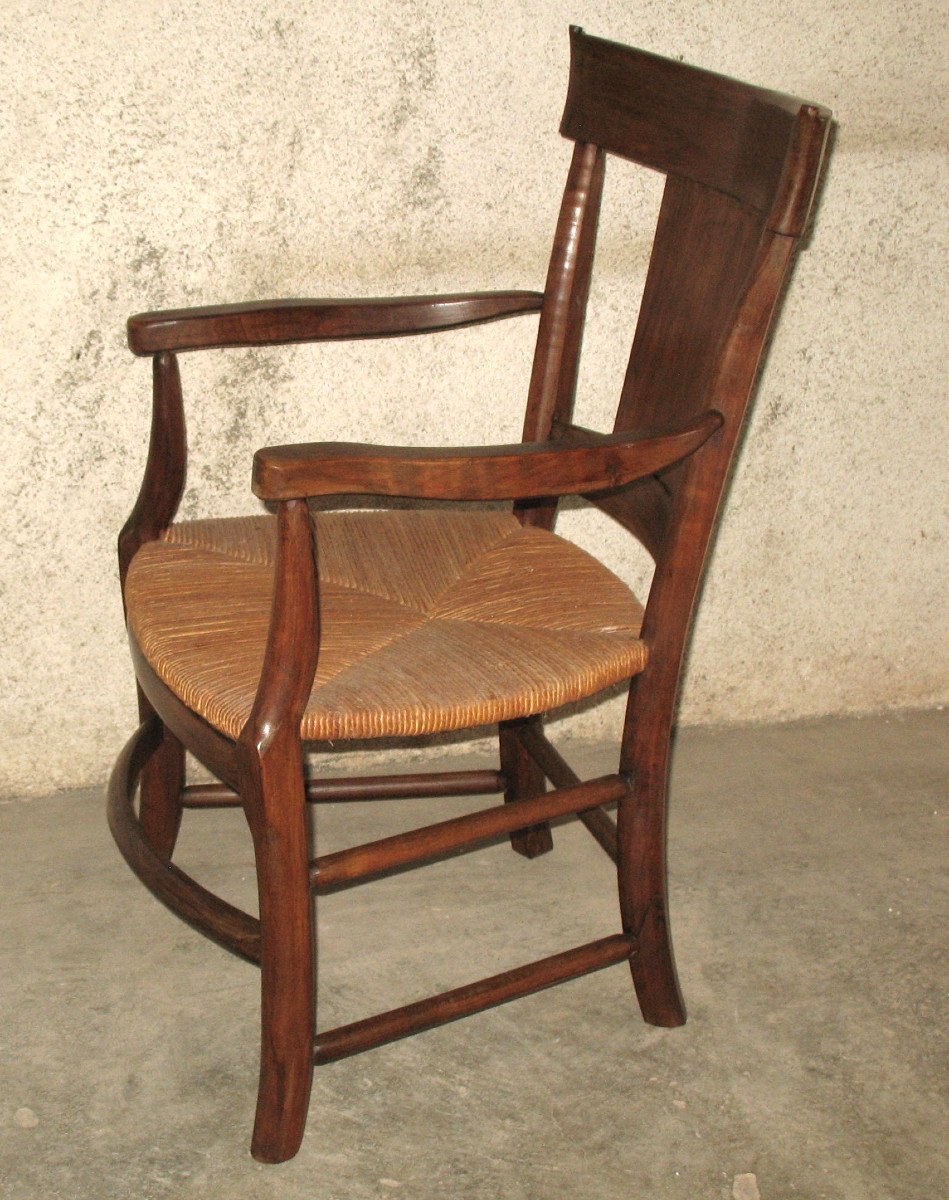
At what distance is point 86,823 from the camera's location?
1.96 meters

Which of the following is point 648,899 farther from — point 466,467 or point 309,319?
point 309,319

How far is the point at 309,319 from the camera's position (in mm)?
1563

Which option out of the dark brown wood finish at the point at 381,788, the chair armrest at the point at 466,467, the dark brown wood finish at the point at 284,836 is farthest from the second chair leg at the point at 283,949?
the dark brown wood finish at the point at 381,788

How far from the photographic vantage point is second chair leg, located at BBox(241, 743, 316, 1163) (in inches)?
48.8

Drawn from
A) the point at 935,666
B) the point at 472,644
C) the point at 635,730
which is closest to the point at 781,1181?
the point at 635,730

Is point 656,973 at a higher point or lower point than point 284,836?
lower

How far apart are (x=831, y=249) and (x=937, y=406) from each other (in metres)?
0.36

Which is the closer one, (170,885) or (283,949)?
(283,949)

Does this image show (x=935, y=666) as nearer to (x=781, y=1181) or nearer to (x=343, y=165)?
(x=781, y=1181)

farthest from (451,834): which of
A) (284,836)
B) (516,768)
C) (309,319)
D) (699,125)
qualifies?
(699,125)

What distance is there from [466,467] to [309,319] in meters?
0.47

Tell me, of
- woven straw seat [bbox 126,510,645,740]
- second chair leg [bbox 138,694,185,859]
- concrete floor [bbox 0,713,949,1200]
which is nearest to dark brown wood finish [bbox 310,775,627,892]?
woven straw seat [bbox 126,510,645,740]

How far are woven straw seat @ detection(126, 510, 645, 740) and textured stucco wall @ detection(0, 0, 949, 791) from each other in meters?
0.27

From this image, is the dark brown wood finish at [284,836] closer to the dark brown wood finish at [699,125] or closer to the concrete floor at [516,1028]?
the concrete floor at [516,1028]
